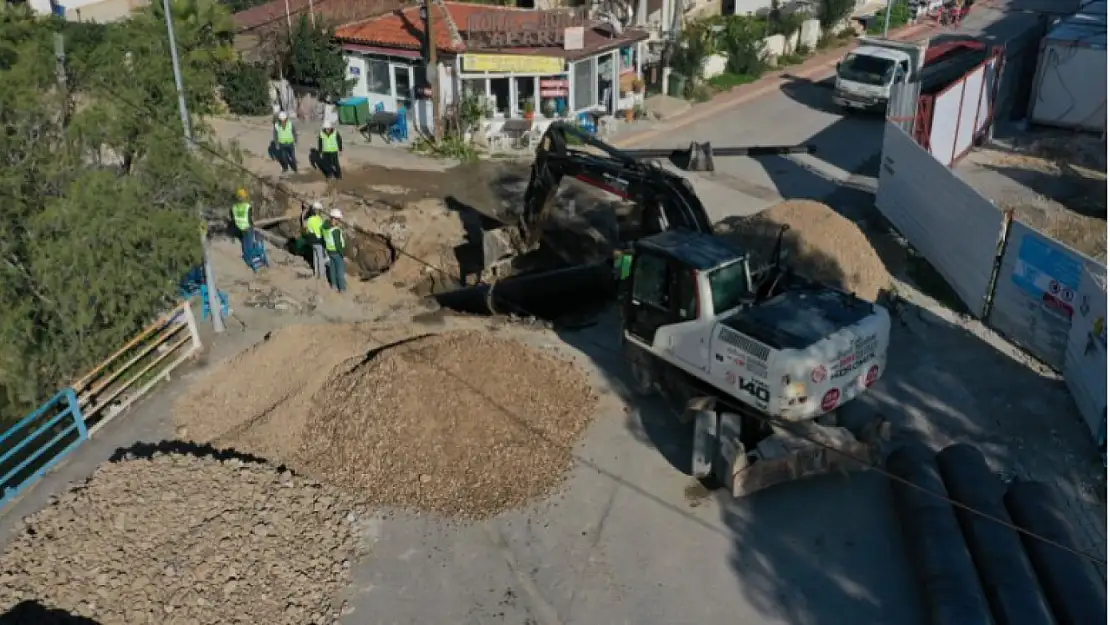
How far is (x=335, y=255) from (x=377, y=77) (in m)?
11.0

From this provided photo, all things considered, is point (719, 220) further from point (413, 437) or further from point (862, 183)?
point (413, 437)

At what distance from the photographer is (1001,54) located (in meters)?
25.2

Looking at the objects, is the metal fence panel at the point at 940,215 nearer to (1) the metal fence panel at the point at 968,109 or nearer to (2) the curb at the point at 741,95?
(1) the metal fence panel at the point at 968,109

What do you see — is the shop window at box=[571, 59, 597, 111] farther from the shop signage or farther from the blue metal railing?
the blue metal railing

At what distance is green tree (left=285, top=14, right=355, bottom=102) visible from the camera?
85.1 feet

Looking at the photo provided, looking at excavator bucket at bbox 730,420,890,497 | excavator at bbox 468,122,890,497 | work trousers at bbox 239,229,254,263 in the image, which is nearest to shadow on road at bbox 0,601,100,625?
excavator at bbox 468,122,890,497

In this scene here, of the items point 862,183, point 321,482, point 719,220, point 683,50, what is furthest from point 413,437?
point 683,50

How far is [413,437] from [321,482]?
1241 mm

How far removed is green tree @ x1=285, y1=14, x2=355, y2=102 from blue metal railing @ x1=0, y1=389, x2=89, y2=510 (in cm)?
1441

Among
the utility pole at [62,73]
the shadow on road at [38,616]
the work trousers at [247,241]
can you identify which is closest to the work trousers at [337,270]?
the work trousers at [247,241]

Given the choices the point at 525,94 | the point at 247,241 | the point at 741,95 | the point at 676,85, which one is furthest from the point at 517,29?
the point at 247,241

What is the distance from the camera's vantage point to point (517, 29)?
25.3 meters

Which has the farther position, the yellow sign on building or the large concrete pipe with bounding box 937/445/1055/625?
the yellow sign on building

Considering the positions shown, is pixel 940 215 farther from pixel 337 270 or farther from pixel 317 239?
pixel 317 239
